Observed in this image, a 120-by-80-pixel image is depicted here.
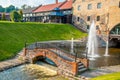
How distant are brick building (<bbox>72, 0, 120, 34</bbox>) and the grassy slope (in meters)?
5.06

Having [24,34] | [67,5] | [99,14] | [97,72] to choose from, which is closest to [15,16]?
[67,5]

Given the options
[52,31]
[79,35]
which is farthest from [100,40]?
[52,31]

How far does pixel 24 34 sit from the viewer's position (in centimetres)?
4188

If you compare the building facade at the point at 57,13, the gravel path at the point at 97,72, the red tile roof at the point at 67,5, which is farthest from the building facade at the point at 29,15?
the gravel path at the point at 97,72

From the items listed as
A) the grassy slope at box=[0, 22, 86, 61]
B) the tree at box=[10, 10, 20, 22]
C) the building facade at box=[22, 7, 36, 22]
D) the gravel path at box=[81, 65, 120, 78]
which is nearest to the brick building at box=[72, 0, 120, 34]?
the grassy slope at box=[0, 22, 86, 61]

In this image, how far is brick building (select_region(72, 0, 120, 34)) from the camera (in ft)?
162

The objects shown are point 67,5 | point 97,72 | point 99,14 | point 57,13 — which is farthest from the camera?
point 57,13

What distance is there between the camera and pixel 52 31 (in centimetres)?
5028

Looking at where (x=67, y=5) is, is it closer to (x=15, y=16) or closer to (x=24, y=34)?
(x=15, y=16)

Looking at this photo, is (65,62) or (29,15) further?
(29,15)

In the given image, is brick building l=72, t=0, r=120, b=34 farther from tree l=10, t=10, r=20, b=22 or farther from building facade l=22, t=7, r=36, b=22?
building facade l=22, t=7, r=36, b=22

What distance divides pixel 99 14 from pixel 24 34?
20.6 m

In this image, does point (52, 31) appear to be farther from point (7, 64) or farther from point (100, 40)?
point (7, 64)

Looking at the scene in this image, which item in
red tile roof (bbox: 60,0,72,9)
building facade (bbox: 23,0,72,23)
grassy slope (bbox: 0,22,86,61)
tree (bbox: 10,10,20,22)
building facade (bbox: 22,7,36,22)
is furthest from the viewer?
building facade (bbox: 22,7,36,22)
